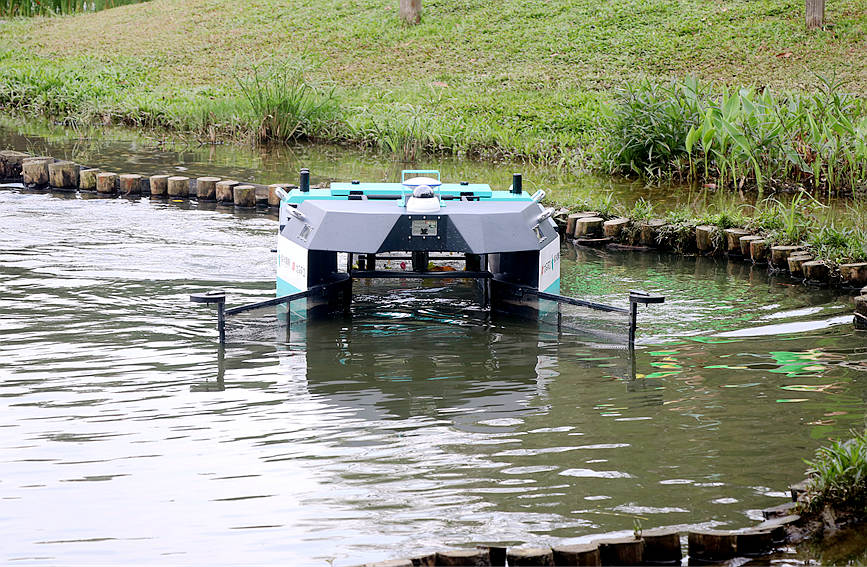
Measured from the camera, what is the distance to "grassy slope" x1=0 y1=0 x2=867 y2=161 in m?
18.4

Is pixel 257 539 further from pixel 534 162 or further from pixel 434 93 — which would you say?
pixel 434 93

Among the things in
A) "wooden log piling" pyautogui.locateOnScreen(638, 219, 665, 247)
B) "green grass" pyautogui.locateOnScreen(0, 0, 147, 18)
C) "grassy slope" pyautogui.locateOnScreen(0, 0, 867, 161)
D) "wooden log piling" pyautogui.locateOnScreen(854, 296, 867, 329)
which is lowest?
→ "wooden log piling" pyautogui.locateOnScreen(854, 296, 867, 329)

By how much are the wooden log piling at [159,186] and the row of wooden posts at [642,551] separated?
32.6 feet

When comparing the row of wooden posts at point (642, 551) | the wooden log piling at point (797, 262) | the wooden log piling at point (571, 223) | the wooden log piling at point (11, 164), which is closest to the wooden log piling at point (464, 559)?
the row of wooden posts at point (642, 551)

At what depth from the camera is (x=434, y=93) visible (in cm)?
1958

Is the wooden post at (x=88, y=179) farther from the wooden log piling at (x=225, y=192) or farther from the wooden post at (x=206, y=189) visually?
the wooden log piling at (x=225, y=192)

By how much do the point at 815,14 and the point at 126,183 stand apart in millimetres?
12914

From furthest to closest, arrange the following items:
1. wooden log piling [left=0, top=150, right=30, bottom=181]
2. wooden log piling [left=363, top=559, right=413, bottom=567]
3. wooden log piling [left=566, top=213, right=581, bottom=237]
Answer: wooden log piling [left=0, top=150, right=30, bottom=181], wooden log piling [left=566, top=213, right=581, bottom=237], wooden log piling [left=363, top=559, right=413, bottom=567]

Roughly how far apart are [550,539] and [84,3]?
32811 mm

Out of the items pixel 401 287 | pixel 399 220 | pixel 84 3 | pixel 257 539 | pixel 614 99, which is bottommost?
pixel 257 539

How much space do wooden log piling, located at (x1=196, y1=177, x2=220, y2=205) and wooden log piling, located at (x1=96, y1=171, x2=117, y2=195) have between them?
44.3 inches

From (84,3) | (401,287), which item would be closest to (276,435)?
(401,287)

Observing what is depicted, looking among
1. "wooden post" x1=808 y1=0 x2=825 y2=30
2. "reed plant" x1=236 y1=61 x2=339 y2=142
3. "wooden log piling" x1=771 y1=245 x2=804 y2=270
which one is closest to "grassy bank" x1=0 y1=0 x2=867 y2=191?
"reed plant" x1=236 y1=61 x2=339 y2=142

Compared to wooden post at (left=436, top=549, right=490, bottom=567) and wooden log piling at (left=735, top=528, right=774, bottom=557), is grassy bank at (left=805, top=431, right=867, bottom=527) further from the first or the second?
wooden post at (left=436, top=549, right=490, bottom=567)
